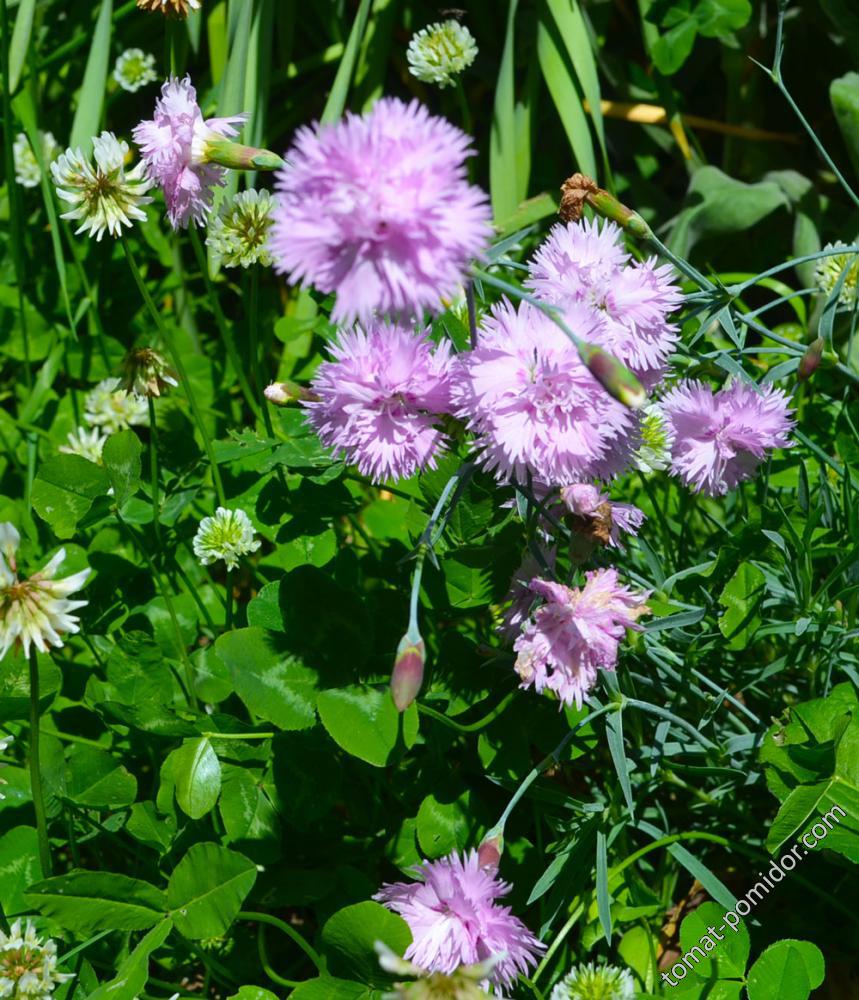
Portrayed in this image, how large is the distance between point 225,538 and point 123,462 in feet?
0.46

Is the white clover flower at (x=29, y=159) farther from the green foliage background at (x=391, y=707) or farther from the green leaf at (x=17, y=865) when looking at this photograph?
the green leaf at (x=17, y=865)

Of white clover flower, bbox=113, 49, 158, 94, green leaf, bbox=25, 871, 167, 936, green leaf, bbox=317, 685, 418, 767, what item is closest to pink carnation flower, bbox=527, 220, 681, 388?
green leaf, bbox=317, 685, 418, 767

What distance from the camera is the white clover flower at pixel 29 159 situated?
179cm

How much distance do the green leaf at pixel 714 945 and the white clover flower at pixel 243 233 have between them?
32.2 inches

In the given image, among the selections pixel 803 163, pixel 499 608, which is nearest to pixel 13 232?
pixel 499 608

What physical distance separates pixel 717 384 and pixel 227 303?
3.66 feet

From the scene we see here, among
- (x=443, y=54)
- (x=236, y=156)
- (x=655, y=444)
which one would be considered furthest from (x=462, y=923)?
(x=443, y=54)

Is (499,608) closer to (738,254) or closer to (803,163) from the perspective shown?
(738,254)

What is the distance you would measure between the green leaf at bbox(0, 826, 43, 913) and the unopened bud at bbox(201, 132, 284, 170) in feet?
2.18

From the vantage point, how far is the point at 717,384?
4.00 ft

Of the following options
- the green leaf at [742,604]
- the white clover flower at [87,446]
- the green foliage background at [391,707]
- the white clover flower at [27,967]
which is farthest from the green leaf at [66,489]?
the green leaf at [742,604]

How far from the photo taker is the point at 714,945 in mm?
953

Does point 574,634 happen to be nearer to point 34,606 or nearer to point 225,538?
point 34,606

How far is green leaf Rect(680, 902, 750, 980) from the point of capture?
3.05 feet
